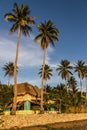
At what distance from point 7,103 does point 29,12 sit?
22996 millimetres

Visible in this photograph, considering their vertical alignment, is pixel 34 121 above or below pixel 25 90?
below

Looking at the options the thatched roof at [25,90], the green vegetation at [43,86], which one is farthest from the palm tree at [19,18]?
the thatched roof at [25,90]

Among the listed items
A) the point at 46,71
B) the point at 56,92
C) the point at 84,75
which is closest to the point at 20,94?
the point at 56,92

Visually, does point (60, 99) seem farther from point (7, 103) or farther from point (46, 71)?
point (46, 71)

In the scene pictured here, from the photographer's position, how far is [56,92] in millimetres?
68500

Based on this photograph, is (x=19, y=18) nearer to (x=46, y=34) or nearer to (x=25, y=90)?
(x=46, y=34)

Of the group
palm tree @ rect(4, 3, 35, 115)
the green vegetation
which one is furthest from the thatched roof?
palm tree @ rect(4, 3, 35, 115)

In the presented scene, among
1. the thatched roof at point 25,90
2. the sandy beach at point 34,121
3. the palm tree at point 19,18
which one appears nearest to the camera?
the sandy beach at point 34,121

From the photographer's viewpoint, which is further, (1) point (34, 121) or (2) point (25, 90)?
(2) point (25, 90)

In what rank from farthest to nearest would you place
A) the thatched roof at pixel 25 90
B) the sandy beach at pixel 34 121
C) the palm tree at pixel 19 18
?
the thatched roof at pixel 25 90
the palm tree at pixel 19 18
the sandy beach at pixel 34 121

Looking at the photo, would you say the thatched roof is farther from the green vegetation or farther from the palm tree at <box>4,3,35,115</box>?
the palm tree at <box>4,3,35,115</box>

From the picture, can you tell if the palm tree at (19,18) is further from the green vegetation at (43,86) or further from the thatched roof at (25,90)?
the thatched roof at (25,90)

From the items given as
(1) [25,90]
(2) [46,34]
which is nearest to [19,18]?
(2) [46,34]

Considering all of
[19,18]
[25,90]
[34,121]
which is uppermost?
[19,18]
